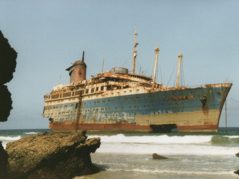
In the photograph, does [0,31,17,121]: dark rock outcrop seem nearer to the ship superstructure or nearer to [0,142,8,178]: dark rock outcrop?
[0,142,8,178]: dark rock outcrop

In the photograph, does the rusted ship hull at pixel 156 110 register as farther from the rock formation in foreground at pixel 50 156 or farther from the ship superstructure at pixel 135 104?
the rock formation in foreground at pixel 50 156

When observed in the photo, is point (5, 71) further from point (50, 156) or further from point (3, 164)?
point (50, 156)

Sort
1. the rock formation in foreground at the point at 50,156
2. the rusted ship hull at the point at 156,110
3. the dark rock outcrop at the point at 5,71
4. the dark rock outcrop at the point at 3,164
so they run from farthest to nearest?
the rusted ship hull at the point at 156,110 → the rock formation in foreground at the point at 50,156 → the dark rock outcrop at the point at 3,164 → the dark rock outcrop at the point at 5,71

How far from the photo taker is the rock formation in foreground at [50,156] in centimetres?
1051

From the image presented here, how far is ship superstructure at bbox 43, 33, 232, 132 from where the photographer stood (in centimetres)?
3850

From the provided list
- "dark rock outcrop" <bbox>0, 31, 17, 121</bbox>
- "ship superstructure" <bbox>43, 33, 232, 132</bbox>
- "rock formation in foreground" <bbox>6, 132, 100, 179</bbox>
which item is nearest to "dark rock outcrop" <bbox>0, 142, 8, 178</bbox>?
"dark rock outcrop" <bbox>0, 31, 17, 121</bbox>

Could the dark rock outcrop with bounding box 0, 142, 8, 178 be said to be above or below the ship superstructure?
below

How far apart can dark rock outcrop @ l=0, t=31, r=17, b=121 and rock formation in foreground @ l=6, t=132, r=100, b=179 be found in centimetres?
364

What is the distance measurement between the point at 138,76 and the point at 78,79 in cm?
1189

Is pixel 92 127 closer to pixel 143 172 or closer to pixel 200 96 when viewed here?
pixel 200 96

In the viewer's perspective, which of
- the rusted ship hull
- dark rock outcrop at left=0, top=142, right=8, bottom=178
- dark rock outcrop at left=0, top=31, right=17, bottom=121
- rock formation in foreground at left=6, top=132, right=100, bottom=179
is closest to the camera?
dark rock outcrop at left=0, top=31, right=17, bottom=121

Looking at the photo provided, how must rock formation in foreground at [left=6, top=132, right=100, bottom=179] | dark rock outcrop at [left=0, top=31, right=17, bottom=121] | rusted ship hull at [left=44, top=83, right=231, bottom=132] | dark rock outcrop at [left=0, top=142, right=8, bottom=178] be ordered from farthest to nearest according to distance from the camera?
rusted ship hull at [left=44, top=83, right=231, bottom=132], rock formation in foreground at [left=6, top=132, right=100, bottom=179], dark rock outcrop at [left=0, top=142, right=8, bottom=178], dark rock outcrop at [left=0, top=31, right=17, bottom=121]

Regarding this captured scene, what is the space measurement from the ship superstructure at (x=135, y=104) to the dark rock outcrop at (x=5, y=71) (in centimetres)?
3305

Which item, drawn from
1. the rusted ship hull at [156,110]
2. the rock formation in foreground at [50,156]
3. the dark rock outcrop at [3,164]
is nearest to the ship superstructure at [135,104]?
the rusted ship hull at [156,110]
